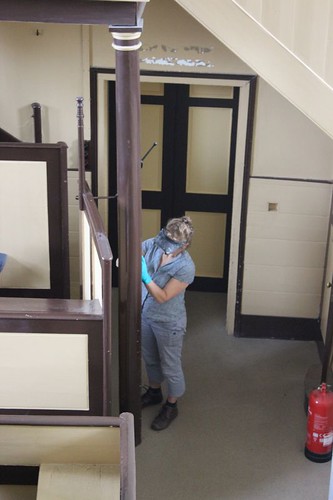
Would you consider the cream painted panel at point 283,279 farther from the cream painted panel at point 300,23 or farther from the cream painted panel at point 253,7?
the cream painted panel at point 253,7

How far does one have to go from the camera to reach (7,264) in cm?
448

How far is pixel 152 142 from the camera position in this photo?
602cm

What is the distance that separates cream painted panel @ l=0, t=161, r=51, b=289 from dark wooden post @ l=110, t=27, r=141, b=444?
26.4 inches

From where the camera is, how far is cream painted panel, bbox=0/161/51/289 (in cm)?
430

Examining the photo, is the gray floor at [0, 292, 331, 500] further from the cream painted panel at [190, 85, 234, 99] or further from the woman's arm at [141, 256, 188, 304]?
the cream painted panel at [190, 85, 234, 99]

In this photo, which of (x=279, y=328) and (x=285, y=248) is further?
(x=279, y=328)

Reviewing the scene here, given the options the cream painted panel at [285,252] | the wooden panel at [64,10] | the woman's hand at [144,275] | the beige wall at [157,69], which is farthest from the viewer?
the cream painted panel at [285,252]

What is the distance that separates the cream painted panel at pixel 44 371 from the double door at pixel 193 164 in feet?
8.67

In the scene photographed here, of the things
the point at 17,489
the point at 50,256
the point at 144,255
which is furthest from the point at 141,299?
the point at 17,489

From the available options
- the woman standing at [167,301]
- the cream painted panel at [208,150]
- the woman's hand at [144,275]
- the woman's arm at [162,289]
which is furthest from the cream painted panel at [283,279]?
the woman's hand at [144,275]

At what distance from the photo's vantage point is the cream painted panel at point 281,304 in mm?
5531

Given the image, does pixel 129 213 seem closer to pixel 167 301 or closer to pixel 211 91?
pixel 167 301

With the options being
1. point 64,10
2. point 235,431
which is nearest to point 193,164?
point 235,431

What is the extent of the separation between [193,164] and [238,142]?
0.86 metres
